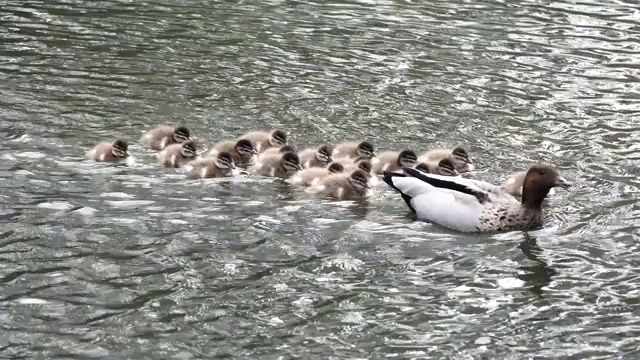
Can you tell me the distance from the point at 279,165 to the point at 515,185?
6.93 ft

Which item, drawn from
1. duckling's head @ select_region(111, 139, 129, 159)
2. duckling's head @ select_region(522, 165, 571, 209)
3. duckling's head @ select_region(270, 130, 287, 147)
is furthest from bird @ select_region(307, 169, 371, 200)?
duckling's head @ select_region(111, 139, 129, 159)

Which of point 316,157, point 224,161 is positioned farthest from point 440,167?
point 224,161

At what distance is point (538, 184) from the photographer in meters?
10.1

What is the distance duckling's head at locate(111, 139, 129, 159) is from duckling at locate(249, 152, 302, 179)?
1197 mm

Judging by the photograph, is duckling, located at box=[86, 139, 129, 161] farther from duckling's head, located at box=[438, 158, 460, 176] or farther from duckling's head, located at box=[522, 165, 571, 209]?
duckling's head, located at box=[522, 165, 571, 209]

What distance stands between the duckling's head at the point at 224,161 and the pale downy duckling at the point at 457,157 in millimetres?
1729

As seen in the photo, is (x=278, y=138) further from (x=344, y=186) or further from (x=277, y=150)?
(x=344, y=186)

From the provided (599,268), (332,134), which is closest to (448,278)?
(599,268)

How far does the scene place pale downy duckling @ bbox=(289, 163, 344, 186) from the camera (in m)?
10.8

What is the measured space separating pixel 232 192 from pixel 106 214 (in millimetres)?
1351

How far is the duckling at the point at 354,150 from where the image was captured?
11398mm

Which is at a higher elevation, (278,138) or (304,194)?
(278,138)

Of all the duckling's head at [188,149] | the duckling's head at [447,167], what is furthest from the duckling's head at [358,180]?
the duckling's head at [188,149]

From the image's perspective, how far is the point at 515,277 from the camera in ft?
29.1
